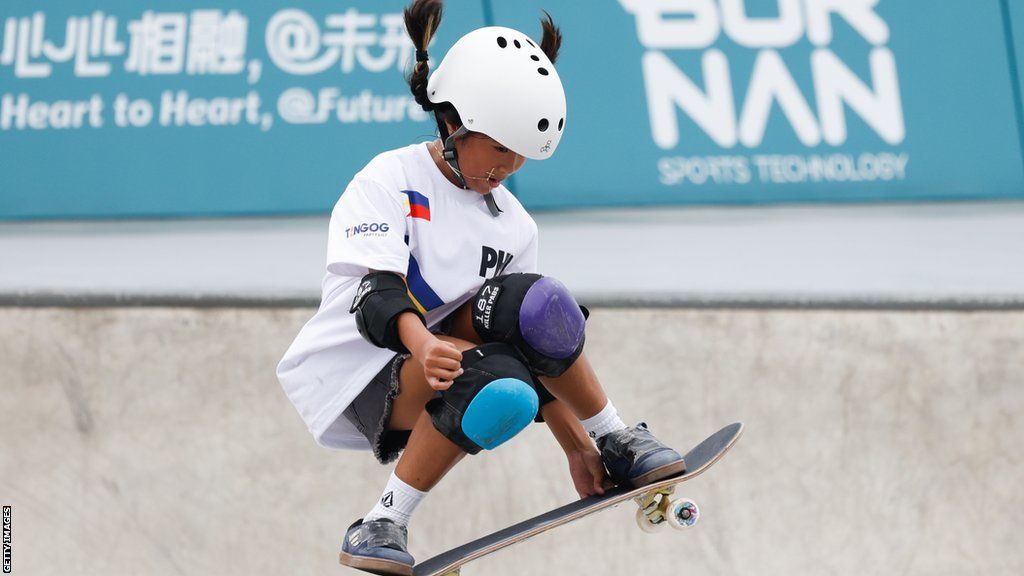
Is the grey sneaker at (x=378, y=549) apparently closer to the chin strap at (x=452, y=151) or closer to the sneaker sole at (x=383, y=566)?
the sneaker sole at (x=383, y=566)

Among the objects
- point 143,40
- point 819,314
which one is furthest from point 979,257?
point 143,40

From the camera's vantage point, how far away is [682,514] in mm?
3051

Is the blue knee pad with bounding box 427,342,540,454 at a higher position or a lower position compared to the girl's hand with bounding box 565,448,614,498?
higher

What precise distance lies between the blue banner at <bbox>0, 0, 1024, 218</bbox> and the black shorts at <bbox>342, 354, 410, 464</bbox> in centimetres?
328

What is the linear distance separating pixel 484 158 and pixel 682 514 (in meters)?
1.07

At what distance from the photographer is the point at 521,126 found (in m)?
2.68

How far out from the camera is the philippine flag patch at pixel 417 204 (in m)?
2.80

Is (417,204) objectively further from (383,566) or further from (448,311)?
(383,566)

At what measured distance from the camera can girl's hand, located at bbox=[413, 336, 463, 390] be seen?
8.08 feet

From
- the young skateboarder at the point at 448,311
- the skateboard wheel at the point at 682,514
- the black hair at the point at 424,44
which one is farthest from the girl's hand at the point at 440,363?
the skateboard wheel at the point at 682,514

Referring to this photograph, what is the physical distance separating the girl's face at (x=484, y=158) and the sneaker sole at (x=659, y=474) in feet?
2.72

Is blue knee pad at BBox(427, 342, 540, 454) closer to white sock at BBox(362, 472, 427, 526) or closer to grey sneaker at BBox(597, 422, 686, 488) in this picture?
white sock at BBox(362, 472, 427, 526)

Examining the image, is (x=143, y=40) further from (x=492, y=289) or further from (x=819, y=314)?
(x=492, y=289)

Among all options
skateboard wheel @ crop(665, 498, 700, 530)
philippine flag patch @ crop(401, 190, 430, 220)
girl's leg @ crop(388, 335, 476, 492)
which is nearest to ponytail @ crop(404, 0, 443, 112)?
philippine flag patch @ crop(401, 190, 430, 220)
